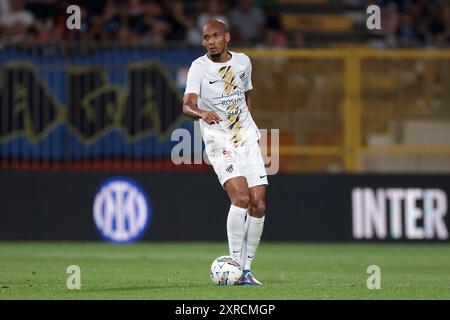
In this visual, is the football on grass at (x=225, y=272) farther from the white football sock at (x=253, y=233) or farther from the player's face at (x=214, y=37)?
the player's face at (x=214, y=37)

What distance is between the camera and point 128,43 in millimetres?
20016

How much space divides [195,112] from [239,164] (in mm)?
773

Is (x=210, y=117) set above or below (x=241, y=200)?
above

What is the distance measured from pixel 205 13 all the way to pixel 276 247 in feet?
17.1

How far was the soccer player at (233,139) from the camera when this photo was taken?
1238 centimetres

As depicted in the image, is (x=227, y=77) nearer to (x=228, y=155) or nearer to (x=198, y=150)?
(x=228, y=155)

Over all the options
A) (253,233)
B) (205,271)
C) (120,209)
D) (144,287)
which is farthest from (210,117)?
(120,209)

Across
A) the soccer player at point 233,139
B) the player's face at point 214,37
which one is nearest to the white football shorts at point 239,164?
the soccer player at point 233,139

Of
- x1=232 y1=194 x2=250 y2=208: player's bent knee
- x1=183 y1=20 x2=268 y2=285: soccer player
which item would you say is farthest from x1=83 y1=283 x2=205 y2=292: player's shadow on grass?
x1=232 y1=194 x2=250 y2=208: player's bent knee

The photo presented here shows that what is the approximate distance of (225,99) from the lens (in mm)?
12516

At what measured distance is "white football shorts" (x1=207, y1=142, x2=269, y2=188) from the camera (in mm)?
12406

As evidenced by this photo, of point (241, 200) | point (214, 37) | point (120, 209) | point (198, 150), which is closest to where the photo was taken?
point (214, 37)

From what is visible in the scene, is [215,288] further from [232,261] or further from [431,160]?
[431,160]

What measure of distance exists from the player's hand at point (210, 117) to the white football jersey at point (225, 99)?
0.57m
